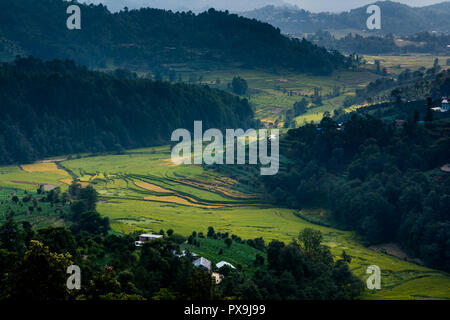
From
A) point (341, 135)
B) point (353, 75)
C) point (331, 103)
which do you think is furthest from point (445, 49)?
point (341, 135)

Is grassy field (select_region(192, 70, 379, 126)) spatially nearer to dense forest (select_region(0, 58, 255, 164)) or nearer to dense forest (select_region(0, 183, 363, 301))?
dense forest (select_region(0, 58, 255, 164))

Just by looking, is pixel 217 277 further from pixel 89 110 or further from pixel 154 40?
pixel 154 40

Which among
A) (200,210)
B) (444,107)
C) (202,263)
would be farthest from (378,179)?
(202,263)

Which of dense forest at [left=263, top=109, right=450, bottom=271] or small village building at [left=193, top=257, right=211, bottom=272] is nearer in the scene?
small village building at [left=193, top=257, right=211, bottom=272]

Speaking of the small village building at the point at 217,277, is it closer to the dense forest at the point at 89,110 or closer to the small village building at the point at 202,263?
the small village building at the point at 202,263

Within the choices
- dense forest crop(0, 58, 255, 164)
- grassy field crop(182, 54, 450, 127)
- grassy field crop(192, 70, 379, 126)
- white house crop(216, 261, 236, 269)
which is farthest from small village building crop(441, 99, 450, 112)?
white house crop(216, 261, 236, 269)

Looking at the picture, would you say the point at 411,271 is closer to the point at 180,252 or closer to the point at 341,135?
the point at 180,252
